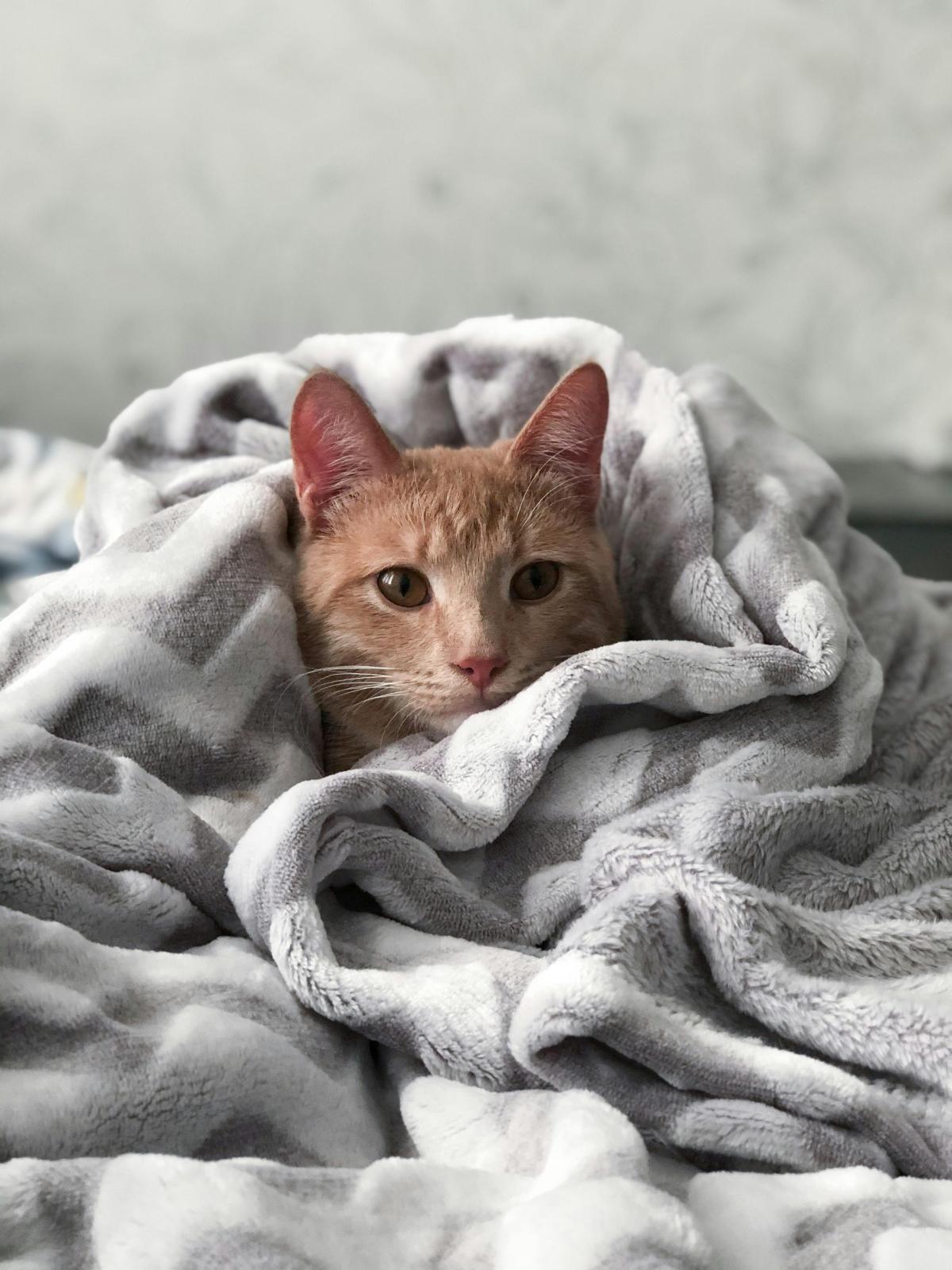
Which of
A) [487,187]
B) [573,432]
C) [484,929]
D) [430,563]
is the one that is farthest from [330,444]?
[487,187]

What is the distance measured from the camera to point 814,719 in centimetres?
110

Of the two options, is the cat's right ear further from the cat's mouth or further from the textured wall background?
the textured wall background

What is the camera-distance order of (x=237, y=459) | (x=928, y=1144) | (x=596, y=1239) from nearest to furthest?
(x=596, y=1239), (x=928, y=1144), (x=237, y=459)

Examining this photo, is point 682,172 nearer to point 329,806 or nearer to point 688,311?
point 688,311


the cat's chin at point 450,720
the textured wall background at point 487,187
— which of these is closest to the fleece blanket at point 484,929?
the cat's chin at point 450,720

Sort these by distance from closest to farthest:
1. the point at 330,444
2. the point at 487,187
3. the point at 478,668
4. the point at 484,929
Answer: the point at 484,929 → the point at 478,668 → the point at 330,444 → the point at 487,187

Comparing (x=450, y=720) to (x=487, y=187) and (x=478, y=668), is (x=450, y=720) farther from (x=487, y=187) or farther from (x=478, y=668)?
(x=487, y=187)

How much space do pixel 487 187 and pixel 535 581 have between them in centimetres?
89

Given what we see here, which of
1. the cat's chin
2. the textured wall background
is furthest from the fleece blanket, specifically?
the textured wall background

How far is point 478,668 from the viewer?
44.3 inches

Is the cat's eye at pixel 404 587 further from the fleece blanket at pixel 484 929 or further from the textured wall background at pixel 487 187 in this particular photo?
the textured wall background at pixel 487 187

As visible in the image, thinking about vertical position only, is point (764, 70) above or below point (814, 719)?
above

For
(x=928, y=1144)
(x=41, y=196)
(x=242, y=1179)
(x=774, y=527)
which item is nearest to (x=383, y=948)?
(x=242, y=1179)

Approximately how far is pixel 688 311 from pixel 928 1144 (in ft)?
4.72
